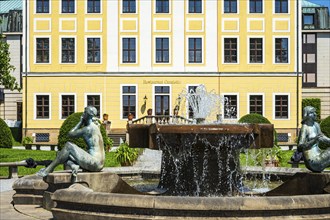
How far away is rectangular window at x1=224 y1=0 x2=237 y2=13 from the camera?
4428cm

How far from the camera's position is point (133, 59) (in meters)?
44.1

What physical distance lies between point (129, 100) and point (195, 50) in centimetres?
558

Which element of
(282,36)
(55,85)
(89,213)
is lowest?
(89,213)

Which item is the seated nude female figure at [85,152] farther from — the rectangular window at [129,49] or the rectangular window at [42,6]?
the rectangular window at [42,6]

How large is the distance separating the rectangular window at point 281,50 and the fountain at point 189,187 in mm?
32982

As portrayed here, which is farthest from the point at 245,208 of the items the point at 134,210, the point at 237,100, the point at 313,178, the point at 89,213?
the point at 237,100

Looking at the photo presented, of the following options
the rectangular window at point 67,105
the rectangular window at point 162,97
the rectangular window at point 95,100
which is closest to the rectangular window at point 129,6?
the rectangular window at point 162,97

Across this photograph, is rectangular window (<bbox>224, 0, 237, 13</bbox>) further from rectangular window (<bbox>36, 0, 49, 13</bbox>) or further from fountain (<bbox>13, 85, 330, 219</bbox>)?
fountain (<bbox>13, 85, 330, 219</bbox>)

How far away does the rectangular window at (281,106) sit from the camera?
44188 millimetres

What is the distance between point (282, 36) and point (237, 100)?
5.33 metres

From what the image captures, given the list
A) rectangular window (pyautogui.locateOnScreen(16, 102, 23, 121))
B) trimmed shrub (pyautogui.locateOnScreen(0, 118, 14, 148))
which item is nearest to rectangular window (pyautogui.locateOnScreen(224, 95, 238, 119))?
trimmed shrub (pyautogui.locateOnScreen(0, 118, 14, 148))

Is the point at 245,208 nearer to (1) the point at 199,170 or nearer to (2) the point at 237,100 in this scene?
(1) the point at 199,170

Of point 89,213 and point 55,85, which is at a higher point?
point 55,85

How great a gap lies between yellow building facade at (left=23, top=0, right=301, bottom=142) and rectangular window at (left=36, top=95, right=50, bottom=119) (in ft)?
0.22
